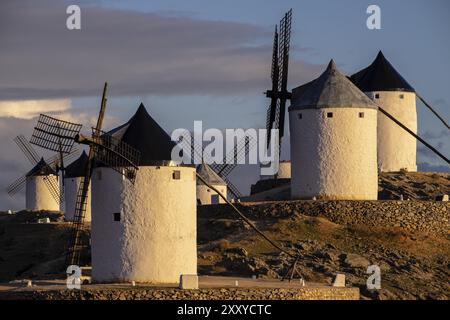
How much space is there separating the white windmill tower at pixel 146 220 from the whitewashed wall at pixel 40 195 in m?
47.8

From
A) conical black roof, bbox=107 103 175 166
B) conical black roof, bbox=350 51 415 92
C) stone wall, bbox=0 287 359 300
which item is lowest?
stone wall, bbox=0 287 359 300

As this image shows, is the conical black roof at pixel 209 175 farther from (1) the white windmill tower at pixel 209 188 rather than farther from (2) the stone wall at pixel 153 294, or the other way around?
(2) the stone wall at pixel 153 294

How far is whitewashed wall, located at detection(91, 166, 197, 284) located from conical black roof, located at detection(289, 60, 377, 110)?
50.9 ft

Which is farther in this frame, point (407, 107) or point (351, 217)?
point (407, 107)

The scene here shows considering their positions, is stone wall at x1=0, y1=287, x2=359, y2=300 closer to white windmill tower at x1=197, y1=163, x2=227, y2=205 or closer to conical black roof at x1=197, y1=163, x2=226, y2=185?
white windmill tower at x1=197, y1=163, x2=227, y2=205

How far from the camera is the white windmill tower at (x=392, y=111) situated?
7744 cm

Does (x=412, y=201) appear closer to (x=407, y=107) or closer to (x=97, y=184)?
(x=407, y=107)

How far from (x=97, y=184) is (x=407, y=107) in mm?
28557

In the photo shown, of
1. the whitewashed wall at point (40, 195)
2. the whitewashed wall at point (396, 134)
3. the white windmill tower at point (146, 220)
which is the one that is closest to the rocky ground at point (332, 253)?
the white windmill tower at point (146, 220)

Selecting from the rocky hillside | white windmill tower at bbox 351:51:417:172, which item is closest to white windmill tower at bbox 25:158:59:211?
the rocky hillside

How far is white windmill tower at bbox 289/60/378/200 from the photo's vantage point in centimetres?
6688
